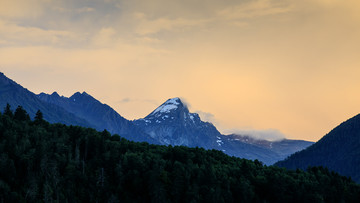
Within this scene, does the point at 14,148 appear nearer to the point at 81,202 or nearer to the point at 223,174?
the point at 81,202

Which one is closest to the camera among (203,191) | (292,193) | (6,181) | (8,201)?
(8,201)

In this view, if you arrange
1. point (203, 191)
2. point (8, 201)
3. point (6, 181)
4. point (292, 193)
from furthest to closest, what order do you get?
1. point (292, 193)
2. point (203, 191)
3. point (6, 181)
4. point (8, 201)

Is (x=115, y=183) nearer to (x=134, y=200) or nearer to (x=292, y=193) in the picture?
(x=134, y=200)

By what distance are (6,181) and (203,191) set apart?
81.4 meters

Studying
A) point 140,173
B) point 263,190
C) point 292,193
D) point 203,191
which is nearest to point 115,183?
point 140,173

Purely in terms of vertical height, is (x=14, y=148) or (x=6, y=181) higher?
(x=14, y=148)

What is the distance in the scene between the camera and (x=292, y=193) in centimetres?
19375

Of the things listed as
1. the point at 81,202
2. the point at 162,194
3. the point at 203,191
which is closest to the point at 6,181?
the point at 81,202

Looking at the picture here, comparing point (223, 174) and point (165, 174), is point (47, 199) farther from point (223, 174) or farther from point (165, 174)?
point (223, 174)

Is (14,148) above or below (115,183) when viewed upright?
above

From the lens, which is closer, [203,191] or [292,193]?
[203,191]

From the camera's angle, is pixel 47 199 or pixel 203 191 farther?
pixel 203 191

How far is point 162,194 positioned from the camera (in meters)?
172

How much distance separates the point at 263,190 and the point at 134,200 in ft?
205
